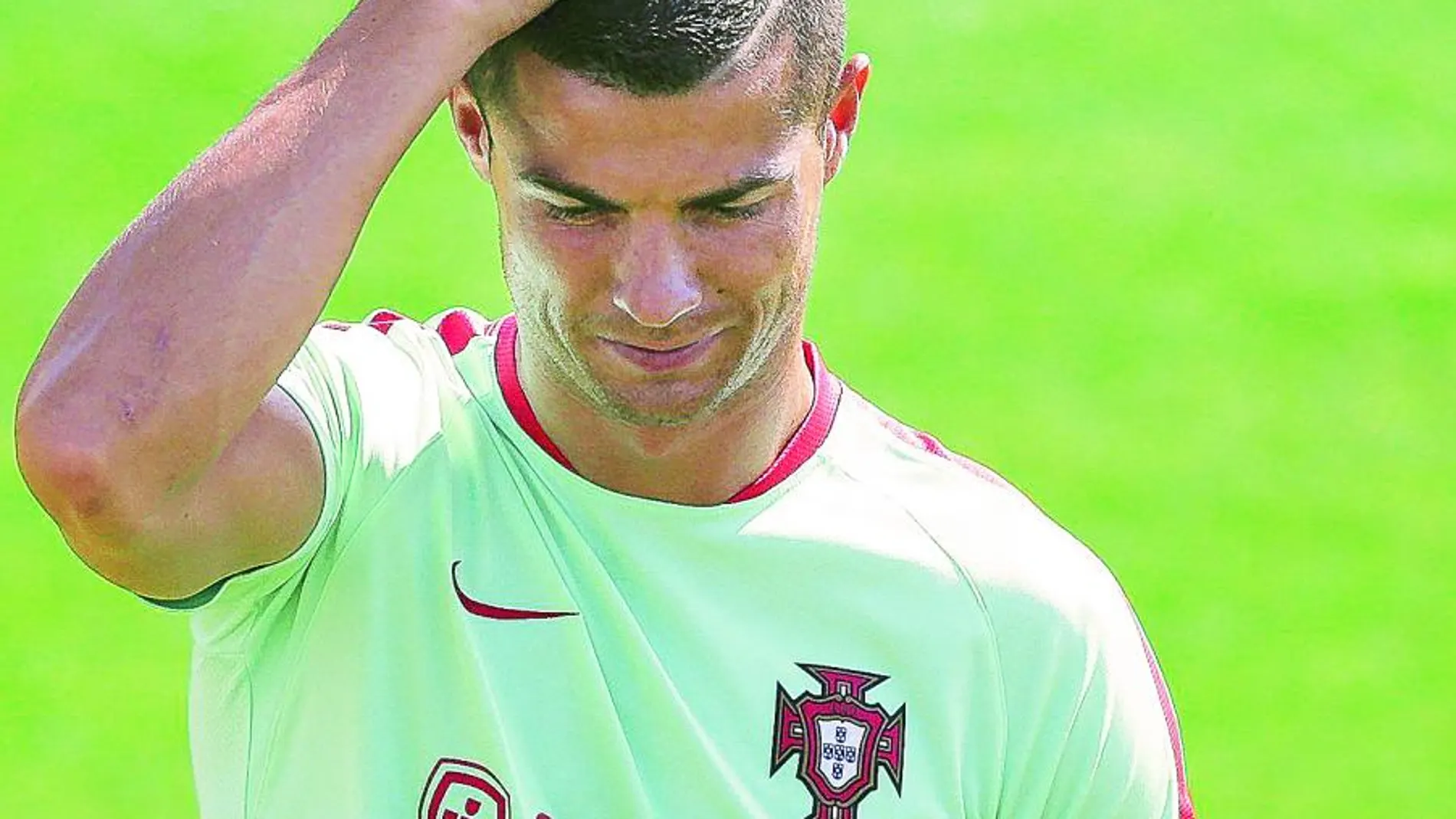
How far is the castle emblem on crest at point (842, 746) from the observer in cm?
260

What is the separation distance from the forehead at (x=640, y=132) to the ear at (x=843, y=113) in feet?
0.72

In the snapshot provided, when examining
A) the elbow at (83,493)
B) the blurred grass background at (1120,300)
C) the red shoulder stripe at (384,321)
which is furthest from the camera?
the blurred grass background at (1120,300)

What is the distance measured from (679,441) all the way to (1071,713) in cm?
50

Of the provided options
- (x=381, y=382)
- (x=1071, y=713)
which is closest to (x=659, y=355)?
(x=381, y=382)

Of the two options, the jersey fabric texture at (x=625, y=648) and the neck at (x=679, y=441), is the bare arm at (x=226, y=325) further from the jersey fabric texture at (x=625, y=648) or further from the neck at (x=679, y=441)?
the neck at (x=679, y=441)

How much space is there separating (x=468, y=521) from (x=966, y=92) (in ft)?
17.2

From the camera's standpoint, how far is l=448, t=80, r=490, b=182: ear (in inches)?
105

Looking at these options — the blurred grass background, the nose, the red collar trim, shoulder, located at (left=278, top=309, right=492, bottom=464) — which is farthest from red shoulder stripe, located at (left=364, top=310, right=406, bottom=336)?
the blurred grass background

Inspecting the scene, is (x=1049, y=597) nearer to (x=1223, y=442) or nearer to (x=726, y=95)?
(x=726, y=95)

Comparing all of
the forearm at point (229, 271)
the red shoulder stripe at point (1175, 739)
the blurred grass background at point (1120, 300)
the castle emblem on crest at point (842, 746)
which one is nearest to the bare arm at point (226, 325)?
the forearm at point (229, 271)

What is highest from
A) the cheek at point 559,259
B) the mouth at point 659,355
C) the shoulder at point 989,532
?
the cheek at point 559,259

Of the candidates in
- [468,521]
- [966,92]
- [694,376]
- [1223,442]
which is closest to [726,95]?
[694,376]

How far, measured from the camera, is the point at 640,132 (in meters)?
2.50

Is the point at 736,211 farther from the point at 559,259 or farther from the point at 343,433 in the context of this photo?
the point at 343,433
